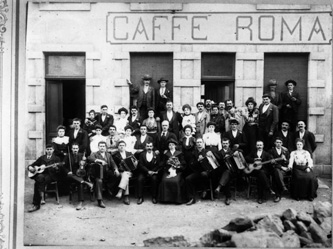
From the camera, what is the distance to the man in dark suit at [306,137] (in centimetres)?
479

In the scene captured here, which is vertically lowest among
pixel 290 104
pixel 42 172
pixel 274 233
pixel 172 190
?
pixel 274 233

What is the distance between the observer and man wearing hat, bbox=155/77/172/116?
518cm

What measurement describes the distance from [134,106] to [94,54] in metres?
0.88

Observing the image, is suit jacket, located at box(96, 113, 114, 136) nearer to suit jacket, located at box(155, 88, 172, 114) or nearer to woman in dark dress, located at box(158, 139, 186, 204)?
suit jacket, located at box(155, 88, 172, 114)

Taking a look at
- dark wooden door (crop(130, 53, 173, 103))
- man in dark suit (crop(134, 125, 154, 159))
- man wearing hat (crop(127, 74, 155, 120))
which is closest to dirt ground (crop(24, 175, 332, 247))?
man in dark suit (crop(134, 125, 154, 159))

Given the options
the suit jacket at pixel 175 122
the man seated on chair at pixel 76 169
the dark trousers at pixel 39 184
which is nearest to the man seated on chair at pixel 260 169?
the suit jacket at pixel 175 122

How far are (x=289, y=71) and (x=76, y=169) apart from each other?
3070 mm

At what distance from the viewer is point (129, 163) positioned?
16.2 ft

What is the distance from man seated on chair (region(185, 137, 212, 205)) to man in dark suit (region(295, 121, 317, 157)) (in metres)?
1.19

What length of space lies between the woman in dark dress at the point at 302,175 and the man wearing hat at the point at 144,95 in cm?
200

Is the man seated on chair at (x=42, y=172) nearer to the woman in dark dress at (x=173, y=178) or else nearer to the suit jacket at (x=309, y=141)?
the woman in dark dress at (x=173, y=178)

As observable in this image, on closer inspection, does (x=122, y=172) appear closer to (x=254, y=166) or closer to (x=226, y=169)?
(x=226, y=169)

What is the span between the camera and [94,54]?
4.82 metres

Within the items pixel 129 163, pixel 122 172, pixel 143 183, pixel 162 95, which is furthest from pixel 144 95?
pixel 143 183
